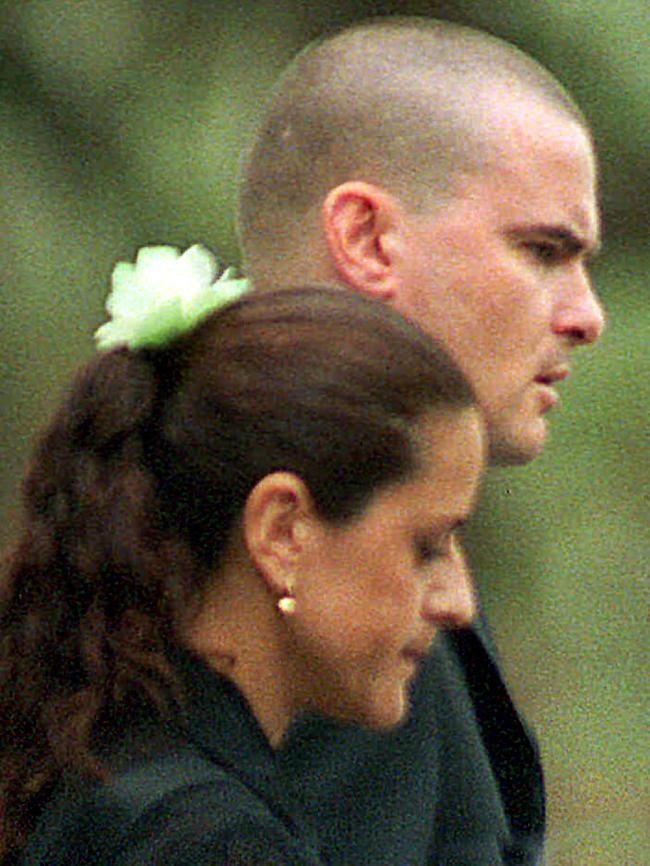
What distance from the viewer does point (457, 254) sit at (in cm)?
297

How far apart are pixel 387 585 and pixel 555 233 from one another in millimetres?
734

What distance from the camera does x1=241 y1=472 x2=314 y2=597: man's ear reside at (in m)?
2.33

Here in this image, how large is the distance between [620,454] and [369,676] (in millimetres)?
4094

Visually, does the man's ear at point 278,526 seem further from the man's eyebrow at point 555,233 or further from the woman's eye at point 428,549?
the man's eyebrow at point 555,233

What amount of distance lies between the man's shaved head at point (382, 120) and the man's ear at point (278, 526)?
75 cm

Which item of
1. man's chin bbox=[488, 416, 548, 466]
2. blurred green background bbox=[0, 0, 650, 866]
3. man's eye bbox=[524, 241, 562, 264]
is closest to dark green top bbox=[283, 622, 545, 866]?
man's chin bbox=[488, 416, 548, 466]

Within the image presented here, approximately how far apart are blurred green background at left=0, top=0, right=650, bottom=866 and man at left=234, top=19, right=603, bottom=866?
2.31 metres

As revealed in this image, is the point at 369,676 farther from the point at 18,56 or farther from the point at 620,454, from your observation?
the point at 620,454

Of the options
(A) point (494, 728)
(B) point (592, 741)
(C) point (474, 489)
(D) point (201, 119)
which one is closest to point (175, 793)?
(C) point (474, 489)

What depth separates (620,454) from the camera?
6.45m

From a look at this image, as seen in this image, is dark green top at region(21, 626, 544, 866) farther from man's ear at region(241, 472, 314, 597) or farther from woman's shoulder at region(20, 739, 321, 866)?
man's ear at region(241, 472, 314, 597)

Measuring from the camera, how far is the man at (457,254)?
2963mm

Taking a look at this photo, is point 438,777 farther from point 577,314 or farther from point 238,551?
point 238,551

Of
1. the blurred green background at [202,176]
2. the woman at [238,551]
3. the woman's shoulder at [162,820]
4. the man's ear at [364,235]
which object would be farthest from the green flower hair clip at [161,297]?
the blurred green background at [202,176]
